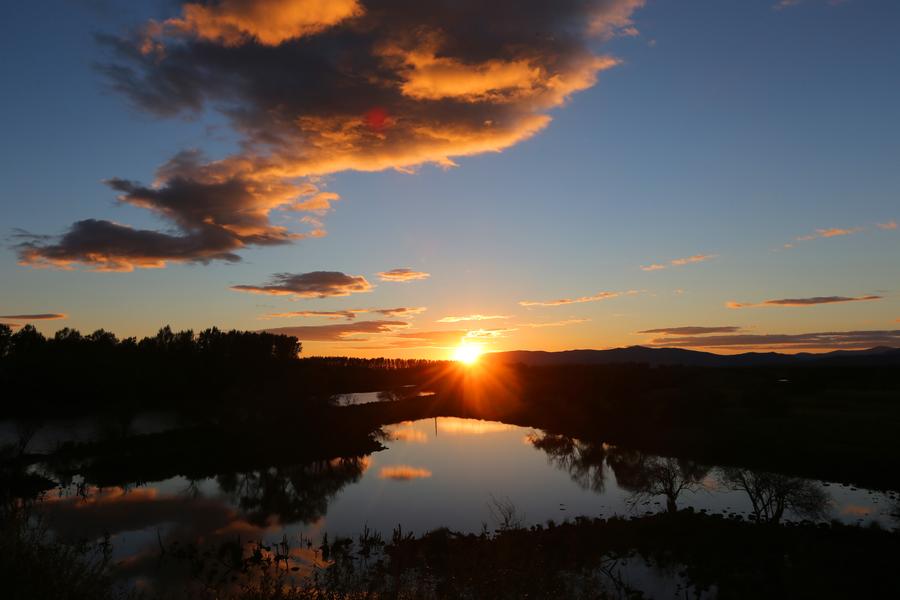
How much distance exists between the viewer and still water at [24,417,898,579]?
1297 inches

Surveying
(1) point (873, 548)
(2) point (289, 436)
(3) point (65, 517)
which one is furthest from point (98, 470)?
(1) point (873, 548)

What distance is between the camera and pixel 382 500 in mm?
40281

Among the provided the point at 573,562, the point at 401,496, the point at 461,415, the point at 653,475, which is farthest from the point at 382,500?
the point at 461,415

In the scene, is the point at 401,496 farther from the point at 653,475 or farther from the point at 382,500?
the point at 653,475

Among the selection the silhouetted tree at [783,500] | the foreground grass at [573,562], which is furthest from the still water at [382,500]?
the foreground grass at [573,562]

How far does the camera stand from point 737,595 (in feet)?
74.2

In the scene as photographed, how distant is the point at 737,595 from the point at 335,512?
82.3 feet

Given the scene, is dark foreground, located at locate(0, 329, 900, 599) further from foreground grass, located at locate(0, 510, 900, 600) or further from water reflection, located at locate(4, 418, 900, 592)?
water reflection, located at locate(4, 418, 900, 592)

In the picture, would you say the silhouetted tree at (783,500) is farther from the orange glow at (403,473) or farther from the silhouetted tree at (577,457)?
the orange glow at (403,473)

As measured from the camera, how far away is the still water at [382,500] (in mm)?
32938

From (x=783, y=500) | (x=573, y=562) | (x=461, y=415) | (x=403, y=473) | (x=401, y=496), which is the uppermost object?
(x=783, y=500)

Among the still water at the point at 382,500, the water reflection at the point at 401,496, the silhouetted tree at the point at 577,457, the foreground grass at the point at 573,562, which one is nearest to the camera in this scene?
the foreground grass at the point at 573,562

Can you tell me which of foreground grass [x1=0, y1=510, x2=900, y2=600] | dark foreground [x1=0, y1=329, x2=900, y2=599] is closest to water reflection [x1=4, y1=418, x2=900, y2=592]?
dark foreground [x1=0, y1=329, x2=900, y2=599]

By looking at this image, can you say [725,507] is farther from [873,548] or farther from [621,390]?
[621,390]
